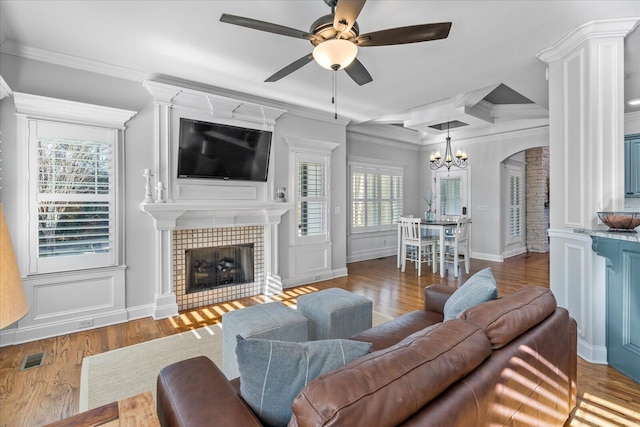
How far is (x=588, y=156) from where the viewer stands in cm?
259

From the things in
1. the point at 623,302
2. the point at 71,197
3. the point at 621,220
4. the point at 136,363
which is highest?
the point at 71,197

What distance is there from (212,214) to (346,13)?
290 centimetres

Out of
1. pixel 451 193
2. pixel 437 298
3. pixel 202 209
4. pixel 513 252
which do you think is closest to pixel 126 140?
pixel 202 209

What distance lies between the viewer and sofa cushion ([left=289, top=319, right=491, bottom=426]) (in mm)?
759

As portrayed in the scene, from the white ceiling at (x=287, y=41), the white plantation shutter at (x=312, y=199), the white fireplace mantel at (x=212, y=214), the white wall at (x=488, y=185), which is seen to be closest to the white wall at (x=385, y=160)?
the white wall at (x=488, y=185)

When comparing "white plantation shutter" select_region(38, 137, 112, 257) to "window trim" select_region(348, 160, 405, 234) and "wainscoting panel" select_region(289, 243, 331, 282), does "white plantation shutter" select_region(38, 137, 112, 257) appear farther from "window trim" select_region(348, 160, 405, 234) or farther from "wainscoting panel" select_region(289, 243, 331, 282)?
"window trim" select_region(348, 160, 405, 234)

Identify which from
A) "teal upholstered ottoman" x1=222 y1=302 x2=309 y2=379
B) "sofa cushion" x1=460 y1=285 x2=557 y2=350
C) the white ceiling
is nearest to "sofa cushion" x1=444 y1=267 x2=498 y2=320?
"sofa cushion" x1=460 y1=285 x2=557 y2=350

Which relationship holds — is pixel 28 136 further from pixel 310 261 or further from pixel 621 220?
pixel 621 220

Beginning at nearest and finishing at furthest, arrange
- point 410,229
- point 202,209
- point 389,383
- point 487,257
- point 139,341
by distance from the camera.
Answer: point 389,383, point 139,341, point 202,209, point 410,229, point 487,257

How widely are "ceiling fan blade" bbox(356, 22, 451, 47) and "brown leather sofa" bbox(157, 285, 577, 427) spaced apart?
165cm

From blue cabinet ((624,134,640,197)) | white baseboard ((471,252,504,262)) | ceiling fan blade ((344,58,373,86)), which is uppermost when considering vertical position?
ceiling fan blade ((344,58,373,86))

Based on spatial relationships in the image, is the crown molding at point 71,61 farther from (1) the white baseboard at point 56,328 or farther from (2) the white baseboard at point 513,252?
(2) the white baseboard at point 513,252

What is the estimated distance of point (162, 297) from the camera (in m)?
3.57

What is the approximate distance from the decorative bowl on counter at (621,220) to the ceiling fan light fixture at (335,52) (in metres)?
2.29
